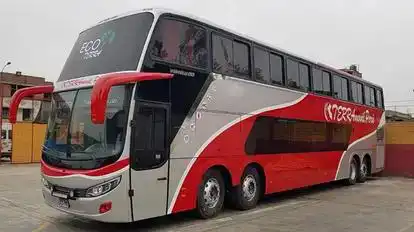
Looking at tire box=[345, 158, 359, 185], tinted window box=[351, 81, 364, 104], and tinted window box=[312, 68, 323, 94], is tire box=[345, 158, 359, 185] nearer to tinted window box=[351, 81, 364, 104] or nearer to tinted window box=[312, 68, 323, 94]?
tinted window box=[351, 81, 364, 104]

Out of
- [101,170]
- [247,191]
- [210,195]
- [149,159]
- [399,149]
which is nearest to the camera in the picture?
[101,170]

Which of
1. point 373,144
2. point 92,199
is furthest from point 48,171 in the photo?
point 373,144

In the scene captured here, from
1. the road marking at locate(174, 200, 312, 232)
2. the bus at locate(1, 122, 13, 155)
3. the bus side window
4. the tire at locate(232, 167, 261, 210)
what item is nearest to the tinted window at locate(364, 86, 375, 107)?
the road marking at locate(174, 200, 312, 232)

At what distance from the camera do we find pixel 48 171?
8469 mm

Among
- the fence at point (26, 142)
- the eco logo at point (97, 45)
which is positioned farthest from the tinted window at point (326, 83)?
the fence at point (26, 142)

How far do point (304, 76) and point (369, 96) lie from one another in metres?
6.28

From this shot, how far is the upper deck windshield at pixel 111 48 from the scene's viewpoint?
27.7ft

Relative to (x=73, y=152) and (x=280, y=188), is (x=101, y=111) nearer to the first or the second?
(x=73, y=152)

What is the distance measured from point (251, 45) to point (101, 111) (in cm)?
550

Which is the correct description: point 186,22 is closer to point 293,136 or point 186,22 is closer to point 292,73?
point 292,73

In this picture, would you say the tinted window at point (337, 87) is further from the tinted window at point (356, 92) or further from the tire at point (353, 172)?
the tire at point (353, 172)

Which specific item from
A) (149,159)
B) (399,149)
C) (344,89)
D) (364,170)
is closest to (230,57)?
(149,159)

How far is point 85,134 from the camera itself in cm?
806

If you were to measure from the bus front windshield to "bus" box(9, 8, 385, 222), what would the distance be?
0.02 metres
